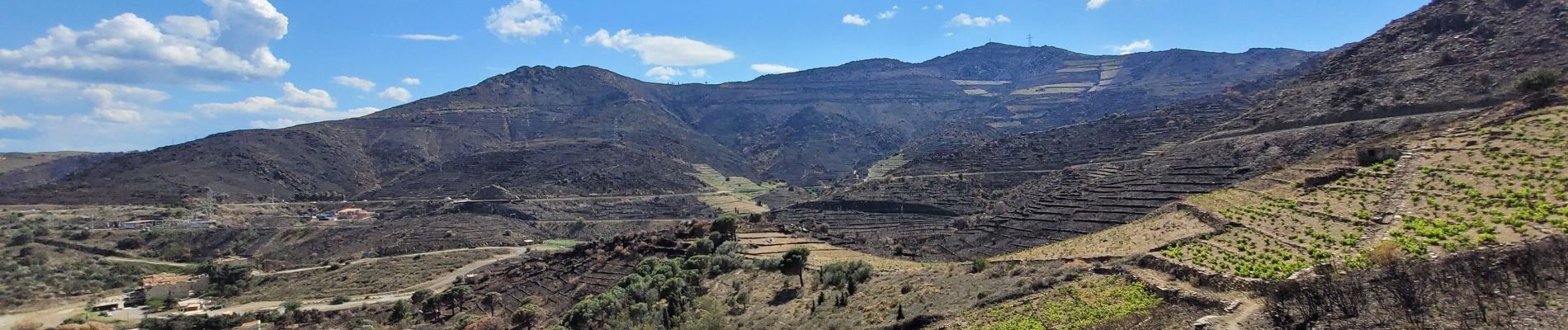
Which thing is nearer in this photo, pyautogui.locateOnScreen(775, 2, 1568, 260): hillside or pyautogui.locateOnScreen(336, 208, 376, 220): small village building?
pyautogui.locateOnScreen(775, 2, 1568, 260): hillside

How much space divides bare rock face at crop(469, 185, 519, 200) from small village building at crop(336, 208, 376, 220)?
11.4 metres

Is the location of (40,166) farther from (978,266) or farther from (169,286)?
(978,266)

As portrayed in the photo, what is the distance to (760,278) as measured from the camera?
34500 millimetres

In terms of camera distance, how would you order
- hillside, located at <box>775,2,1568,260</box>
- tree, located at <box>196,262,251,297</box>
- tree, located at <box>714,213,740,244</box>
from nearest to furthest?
hillside, located at <box>775,2,1568,260</box> → tree, located at <box>714,213,740,244</box> → tree, located at <box>196,262,251,297</box>

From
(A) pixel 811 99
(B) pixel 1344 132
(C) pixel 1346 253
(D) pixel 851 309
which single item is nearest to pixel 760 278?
(D) pixel 851 309

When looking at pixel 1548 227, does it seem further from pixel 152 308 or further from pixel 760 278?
pixel 152 308

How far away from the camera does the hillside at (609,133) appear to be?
319ft

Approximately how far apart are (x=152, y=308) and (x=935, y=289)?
155 feet

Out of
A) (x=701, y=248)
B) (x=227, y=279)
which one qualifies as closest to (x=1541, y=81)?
(x=701, y=248)

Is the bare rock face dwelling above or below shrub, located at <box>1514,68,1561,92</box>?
below

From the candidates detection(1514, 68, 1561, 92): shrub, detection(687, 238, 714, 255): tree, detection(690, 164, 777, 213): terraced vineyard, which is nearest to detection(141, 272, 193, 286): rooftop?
detection(687, 238, 714, 255): tree

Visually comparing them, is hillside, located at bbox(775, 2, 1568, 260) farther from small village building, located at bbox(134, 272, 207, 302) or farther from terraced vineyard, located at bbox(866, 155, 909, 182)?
small village building, located at bbox(134, 272, 207, 302)

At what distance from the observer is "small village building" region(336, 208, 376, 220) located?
8275 cm

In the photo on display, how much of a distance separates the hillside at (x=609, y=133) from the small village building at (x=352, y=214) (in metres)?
10.2
